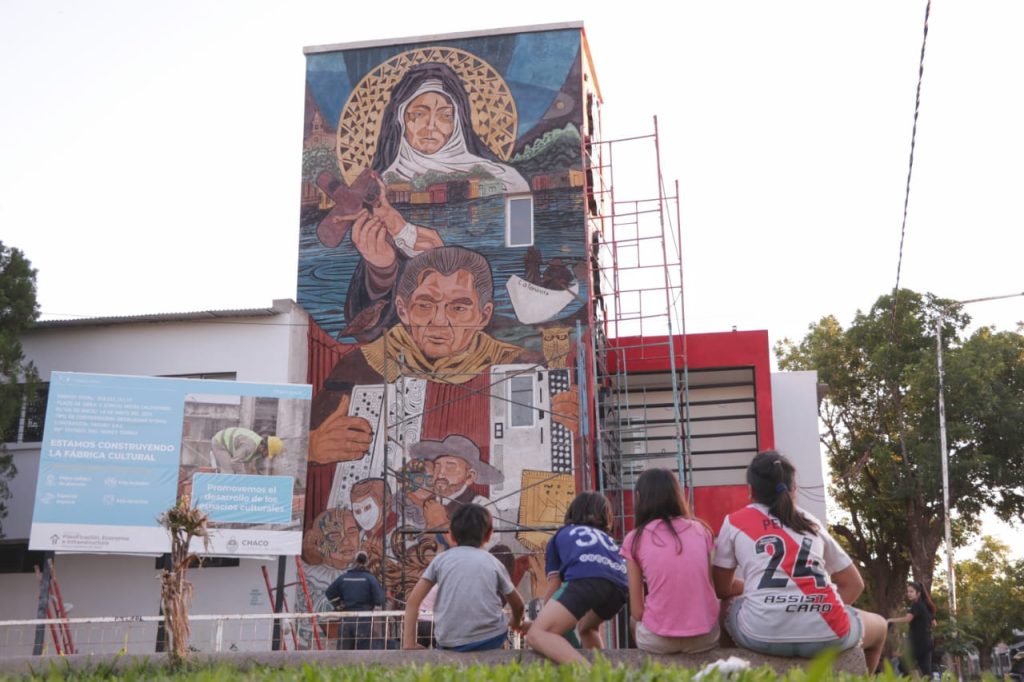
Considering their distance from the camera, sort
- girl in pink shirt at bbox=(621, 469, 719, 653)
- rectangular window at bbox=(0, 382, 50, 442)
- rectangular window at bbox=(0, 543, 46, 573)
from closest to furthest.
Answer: girl in pink shirt at bbox=(621, 469, 719, 653) → rectangular window at bbox=(0, 382, 50, 442) → rectangular window at bbox=(0, 543, 46, 573)

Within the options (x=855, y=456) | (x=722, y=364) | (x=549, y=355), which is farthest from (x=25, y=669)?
(x=855, y=456)

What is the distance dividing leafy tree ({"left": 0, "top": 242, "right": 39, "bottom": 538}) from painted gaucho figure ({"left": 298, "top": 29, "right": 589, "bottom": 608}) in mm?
4651

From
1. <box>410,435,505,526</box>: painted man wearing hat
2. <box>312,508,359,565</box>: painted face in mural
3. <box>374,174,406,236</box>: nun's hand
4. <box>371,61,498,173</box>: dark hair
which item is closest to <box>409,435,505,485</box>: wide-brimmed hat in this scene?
<box>410,435,505,526</box>: painted man wearing hat

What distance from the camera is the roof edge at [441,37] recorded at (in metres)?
19.3

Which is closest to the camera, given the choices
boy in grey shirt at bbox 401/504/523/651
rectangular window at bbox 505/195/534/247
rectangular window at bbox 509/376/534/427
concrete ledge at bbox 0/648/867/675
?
concrete ledge at bbox 0/648/867/675

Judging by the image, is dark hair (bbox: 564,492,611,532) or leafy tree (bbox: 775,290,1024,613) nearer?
dark hair (bbox: 564,492,611,532)

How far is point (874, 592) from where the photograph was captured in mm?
30250

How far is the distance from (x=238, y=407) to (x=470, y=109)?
22.3 ft

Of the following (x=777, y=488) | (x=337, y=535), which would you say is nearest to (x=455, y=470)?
(x=337, y=535)

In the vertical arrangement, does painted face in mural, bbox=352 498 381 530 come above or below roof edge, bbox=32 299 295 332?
below

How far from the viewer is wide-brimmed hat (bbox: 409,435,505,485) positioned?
57.1 feet

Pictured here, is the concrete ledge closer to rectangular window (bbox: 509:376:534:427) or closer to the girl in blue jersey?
the girl in blue jersey

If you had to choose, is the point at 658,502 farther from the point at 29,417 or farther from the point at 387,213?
the point at 29,417

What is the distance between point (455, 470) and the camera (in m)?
17.5
